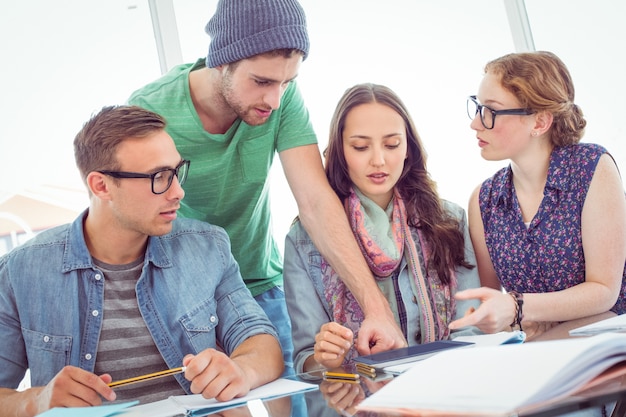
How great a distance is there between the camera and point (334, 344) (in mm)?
1603

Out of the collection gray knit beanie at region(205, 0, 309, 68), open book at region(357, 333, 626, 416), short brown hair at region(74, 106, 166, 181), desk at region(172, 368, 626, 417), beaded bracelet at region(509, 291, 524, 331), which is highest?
gray knit beanie at region(205, 0, 309, 68)

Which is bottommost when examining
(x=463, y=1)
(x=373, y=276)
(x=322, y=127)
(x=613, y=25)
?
(x=373, y=276)

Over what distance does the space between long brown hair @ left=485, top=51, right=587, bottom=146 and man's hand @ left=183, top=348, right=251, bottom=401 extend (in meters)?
1.37

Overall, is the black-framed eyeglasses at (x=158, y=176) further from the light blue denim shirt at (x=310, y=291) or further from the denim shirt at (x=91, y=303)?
the light blue denim shirt at (x=310, y=291)

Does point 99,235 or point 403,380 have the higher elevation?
point 99,235

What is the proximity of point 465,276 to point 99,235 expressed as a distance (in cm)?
114

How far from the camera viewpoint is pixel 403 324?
6.91 feet

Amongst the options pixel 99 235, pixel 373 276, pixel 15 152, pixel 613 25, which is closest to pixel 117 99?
pixel 15 152

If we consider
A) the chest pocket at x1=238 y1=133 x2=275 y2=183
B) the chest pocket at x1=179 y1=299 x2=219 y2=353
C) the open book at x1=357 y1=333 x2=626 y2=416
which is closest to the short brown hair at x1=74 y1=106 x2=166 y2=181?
the chest pocket at x1=238 y1=133 x2=275 y2=183

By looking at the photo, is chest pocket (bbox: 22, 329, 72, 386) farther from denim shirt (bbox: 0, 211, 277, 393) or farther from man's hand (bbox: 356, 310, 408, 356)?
man's hand (bbox: 356, 310, 408, 356)

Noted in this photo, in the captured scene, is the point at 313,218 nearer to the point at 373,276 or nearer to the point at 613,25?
the point at 373,276

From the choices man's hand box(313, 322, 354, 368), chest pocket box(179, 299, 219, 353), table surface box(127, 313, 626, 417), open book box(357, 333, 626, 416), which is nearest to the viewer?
open book box(357, 333, 626, 416)

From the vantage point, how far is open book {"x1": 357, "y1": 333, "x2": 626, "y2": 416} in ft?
2.52

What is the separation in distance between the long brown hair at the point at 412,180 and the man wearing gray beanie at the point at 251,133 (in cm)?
9
